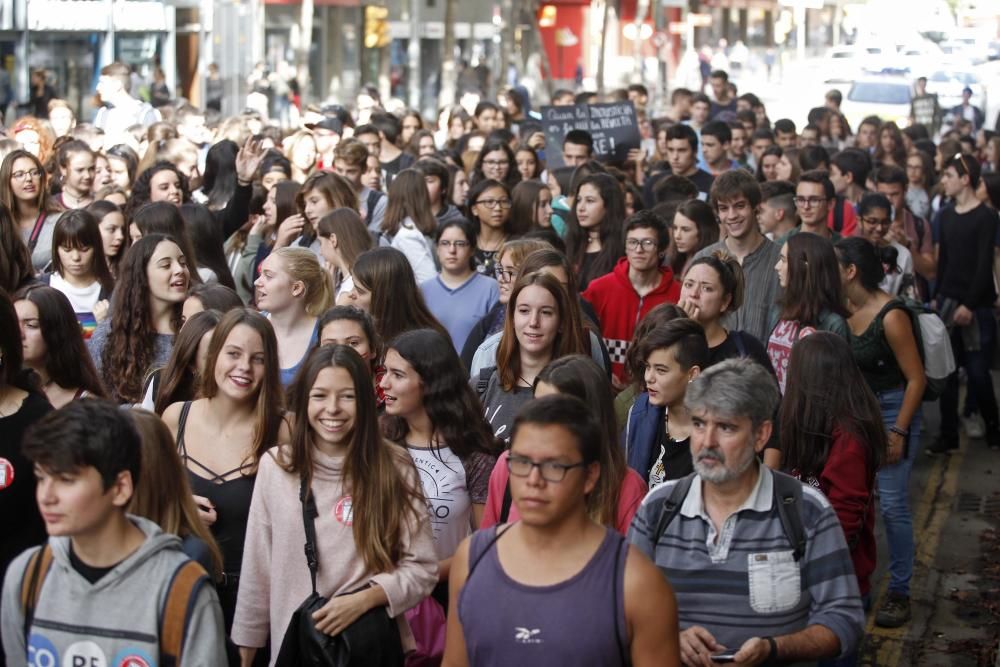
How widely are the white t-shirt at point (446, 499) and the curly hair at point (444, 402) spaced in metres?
0.08

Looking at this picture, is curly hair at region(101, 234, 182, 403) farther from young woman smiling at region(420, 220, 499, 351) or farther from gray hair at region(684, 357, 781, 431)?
gray hair at region(684, 357, 781, 431)

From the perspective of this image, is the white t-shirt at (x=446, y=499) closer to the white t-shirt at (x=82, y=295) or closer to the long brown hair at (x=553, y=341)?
the long brown hair at (x=553, y=341)

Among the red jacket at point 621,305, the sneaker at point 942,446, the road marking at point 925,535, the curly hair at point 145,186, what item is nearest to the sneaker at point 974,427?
the road marking at point 925,535

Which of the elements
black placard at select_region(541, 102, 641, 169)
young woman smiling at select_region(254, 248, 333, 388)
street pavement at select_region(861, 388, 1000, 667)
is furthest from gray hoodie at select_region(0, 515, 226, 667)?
black placard at select_region(541, 102, 641, 169)

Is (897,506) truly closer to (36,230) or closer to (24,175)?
(36,230)

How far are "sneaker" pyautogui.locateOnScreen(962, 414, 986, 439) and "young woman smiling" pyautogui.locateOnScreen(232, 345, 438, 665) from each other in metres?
8.58

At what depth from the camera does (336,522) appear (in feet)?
17.3

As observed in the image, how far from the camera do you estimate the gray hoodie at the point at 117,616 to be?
4164mm

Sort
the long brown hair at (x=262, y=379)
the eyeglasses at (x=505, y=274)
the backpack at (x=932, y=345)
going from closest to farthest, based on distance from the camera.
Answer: the long brown hair at (x=262, y=379)
the eyeglasses at (x=505, y=274)
the backpack at (x=932, y=345)

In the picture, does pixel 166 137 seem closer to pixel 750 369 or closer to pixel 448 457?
pixel 448 457

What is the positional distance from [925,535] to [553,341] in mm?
4114

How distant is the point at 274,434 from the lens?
19.4 feet

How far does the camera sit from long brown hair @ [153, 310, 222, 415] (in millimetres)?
6547

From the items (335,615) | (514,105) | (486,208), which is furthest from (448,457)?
(514,105)
